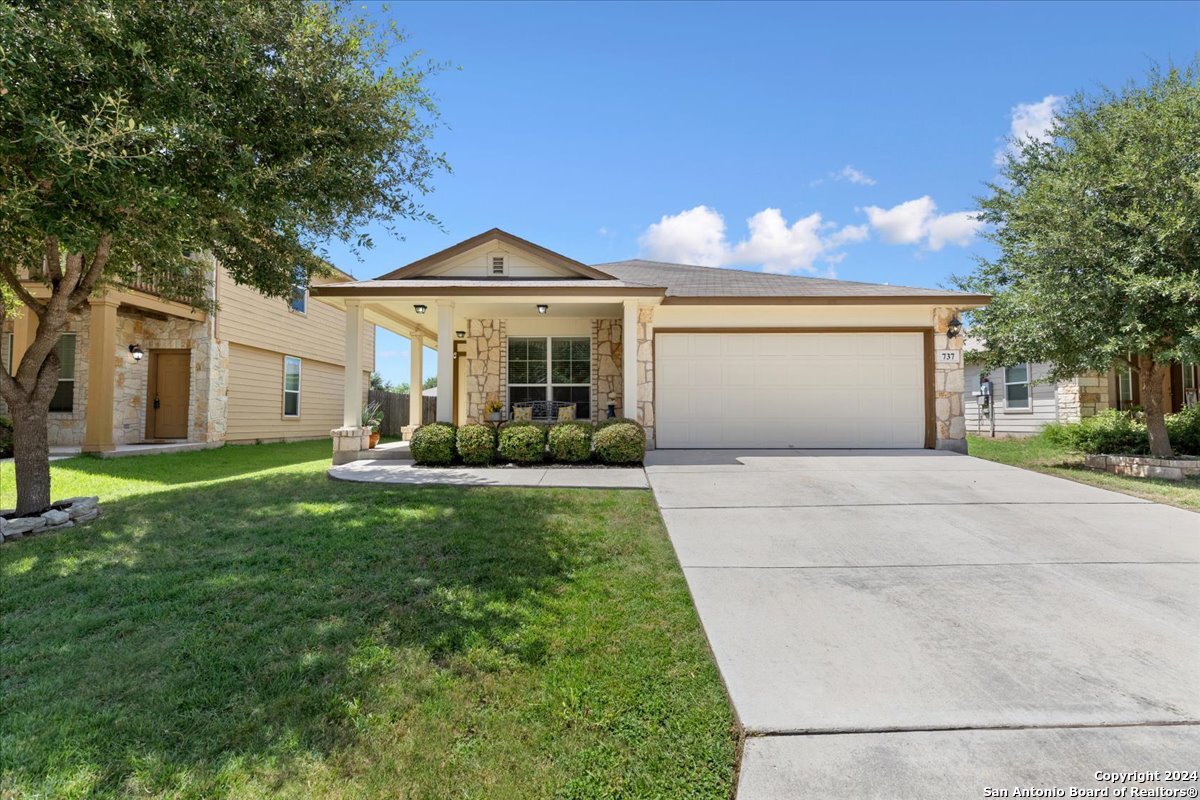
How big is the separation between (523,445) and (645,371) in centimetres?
266

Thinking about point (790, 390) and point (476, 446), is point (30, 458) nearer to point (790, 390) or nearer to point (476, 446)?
point (476, 446)

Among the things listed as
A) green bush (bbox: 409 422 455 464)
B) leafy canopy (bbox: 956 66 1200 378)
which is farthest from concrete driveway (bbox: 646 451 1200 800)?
green bush (bbox: 409 422 455 464)

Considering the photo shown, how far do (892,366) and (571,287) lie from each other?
19.9 ft

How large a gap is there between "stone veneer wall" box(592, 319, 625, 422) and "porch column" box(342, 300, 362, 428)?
4.64 meters

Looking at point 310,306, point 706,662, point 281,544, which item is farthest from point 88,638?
point 310,306

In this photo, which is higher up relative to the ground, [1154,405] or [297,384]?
[297,384]

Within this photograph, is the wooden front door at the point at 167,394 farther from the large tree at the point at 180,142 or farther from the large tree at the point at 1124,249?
the large tree at the point at 1124,249

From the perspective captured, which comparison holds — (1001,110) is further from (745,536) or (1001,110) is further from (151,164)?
(151,164)

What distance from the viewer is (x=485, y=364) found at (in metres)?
11.7

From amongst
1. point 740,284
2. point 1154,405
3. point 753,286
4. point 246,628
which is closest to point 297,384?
point 740,284

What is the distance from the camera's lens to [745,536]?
4.52m

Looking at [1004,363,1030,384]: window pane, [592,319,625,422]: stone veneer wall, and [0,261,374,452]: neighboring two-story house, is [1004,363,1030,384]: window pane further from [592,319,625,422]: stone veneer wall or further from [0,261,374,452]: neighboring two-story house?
[0,261,374,452]: neighboring two-story house

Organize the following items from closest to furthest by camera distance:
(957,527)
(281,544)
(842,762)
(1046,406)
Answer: (842,762) < (281,544) < (957,527) < (1046,406)

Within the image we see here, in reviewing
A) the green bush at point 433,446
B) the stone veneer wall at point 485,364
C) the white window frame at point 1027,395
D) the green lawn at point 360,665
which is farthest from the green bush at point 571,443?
the white window frame at point 1027,395
